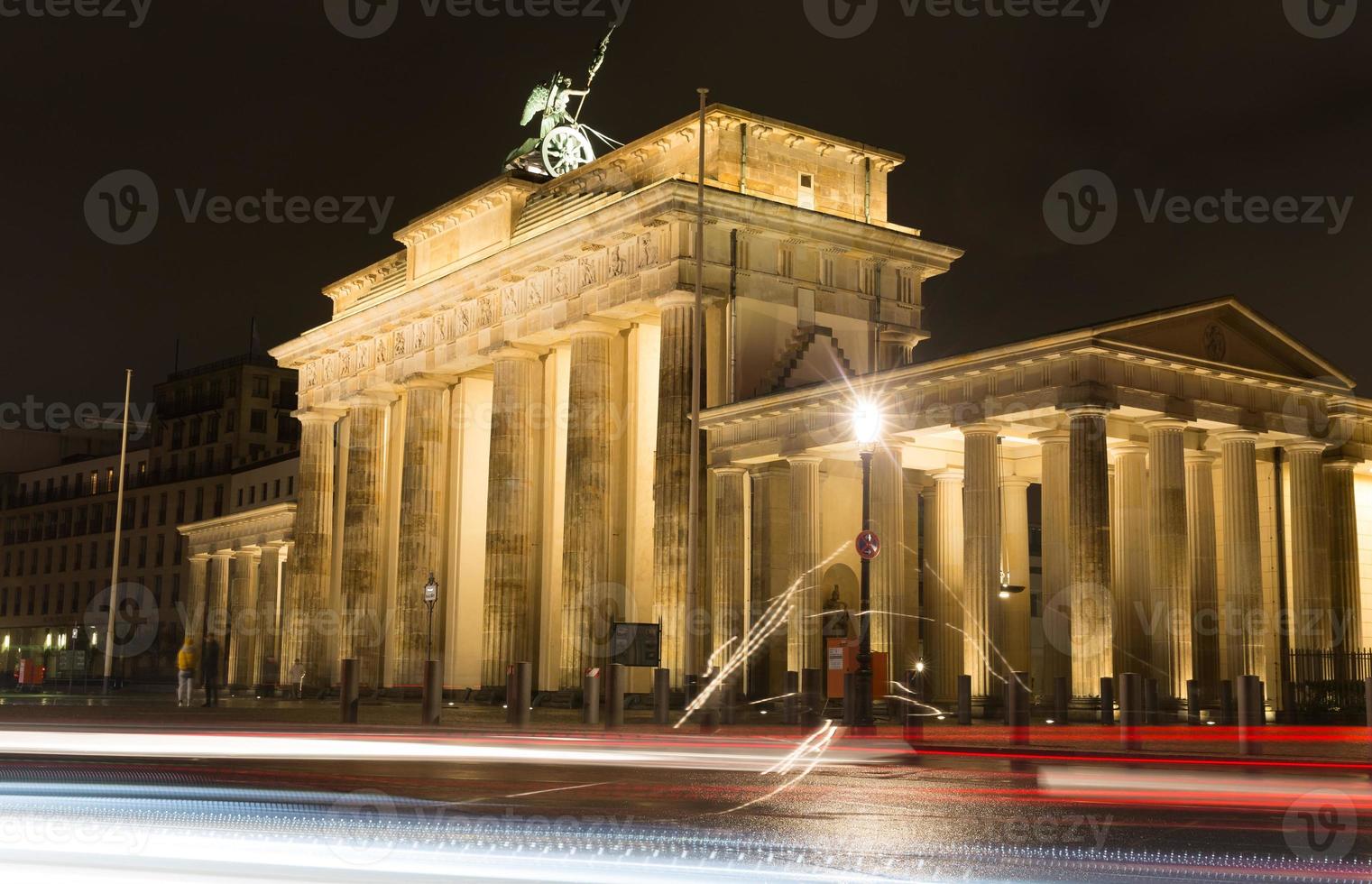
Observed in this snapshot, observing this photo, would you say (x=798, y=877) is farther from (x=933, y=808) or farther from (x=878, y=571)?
(x=878, y=571)

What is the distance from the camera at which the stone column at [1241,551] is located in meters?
34.8

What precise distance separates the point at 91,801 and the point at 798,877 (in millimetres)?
6455

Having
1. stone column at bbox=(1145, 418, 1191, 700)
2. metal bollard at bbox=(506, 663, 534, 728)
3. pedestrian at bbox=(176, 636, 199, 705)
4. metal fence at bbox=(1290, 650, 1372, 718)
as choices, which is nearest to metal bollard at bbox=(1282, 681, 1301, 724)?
metal fence at bbox=(1290, 650, 1372, 718)

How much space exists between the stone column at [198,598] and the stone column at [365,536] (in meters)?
21.7

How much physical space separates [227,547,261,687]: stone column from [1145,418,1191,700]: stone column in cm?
4776

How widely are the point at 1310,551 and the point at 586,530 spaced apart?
19575 mm

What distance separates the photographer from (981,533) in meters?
34.3

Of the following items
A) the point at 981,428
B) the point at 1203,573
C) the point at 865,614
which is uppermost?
the point at 981,428

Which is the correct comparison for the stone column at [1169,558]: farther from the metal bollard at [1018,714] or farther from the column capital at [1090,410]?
the metal bollard at [1018,714]

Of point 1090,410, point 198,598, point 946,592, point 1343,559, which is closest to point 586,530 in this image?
point 946,592

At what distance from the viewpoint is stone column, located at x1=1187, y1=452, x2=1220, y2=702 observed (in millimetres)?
34344

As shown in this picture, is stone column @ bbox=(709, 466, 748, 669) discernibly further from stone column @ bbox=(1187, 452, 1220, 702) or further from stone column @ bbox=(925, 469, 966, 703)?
stone column @ bbox=(1187, 452, 1220, 702)

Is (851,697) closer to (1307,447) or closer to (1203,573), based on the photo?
(1203,573)

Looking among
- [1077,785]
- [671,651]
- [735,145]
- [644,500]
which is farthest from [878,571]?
[1077,785]
